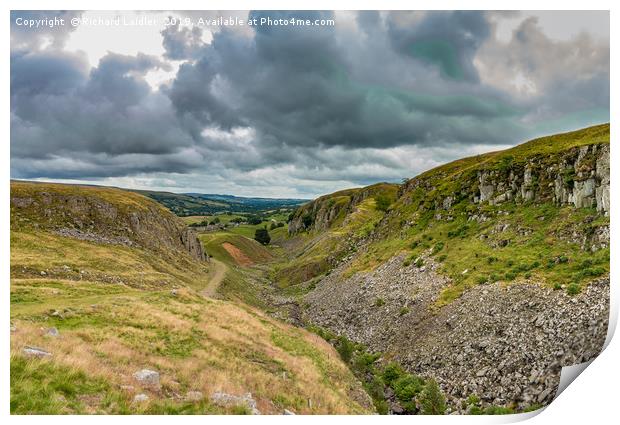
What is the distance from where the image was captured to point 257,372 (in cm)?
2048

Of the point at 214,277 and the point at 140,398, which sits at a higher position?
the point at 140,398

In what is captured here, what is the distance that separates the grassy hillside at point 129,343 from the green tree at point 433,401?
4.69 meters

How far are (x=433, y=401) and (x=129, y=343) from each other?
20.1m

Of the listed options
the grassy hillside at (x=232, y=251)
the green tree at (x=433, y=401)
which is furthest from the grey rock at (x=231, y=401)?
the grassy hillside at (x=232, y=251)

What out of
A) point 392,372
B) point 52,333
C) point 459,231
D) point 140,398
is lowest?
point 392,372

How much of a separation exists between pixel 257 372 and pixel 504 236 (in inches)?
1363

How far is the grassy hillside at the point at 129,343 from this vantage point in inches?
559

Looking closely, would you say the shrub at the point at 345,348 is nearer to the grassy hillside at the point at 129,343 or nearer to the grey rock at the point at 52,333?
the grassy hillside at the point at 129,343

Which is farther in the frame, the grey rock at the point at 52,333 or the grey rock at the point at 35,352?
the grey rock at the point at 52,333

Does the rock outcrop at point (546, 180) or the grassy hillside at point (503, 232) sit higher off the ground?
the rock outcrop at point (546, 180)

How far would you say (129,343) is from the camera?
1969 centimetres

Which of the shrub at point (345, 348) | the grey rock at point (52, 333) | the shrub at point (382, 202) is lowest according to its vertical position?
the shrub at point (345, 348)

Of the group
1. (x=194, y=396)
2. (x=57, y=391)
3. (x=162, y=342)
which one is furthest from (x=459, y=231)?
(x=57, y=391)

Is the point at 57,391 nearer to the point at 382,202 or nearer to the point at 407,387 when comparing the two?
the point at 407,387
